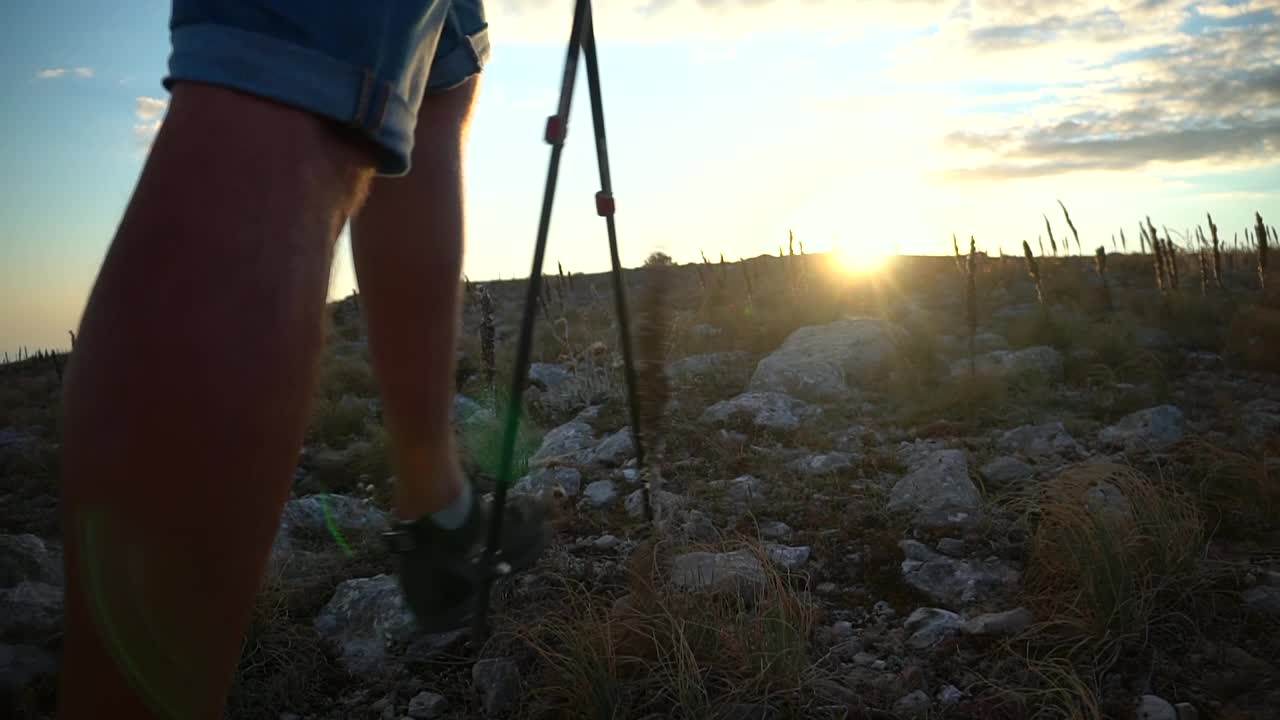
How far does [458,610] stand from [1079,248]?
32.0 ft

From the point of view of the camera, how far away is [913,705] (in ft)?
4.71

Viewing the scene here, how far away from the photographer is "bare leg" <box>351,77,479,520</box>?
1.23 meters

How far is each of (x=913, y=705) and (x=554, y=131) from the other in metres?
1.23

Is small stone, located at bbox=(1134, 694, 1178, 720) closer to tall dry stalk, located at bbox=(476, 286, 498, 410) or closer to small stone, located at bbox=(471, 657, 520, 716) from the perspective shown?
small stone, located at bbox=(471, 657, 520, 716)

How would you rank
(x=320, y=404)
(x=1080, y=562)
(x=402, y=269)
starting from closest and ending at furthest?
(x=402, y=269) → (x=1080, y=562) → (x=320, y=404)

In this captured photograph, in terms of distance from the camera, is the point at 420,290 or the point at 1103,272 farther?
the point at 1103,272

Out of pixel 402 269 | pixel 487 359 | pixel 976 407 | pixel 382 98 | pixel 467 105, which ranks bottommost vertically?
pixel 976 407

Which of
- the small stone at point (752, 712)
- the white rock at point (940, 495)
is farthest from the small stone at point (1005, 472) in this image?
the small stone at point (752, 712)

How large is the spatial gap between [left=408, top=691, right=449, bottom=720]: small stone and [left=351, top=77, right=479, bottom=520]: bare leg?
51cm

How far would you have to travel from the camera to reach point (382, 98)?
0.74m

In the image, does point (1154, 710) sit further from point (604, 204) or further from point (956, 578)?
point (604, 204)

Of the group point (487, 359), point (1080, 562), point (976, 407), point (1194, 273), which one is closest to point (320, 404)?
point (487, 359)

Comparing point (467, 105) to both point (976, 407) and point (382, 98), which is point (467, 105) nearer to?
point (382, 98)

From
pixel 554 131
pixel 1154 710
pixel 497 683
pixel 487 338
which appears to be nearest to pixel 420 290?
pixel 554 131
